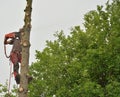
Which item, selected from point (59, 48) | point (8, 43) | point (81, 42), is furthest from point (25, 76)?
point (59, 48)

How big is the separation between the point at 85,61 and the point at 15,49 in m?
28.9

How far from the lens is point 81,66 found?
37.9m

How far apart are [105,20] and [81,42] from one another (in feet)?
11.5

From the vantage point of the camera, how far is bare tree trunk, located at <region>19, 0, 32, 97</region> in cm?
684

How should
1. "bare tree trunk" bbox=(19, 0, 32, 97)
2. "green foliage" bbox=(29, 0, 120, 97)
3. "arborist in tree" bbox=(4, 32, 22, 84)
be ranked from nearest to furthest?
"bare tree trunk" bbox=(19, 0, 32, 97), "arborist in tree" bbox=(4, 32, 22, 84), "green foliage" bbox=(29, 0, 120, 97)

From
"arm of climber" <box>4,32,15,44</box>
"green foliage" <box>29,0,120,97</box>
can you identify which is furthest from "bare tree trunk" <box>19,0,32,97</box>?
"green foliage" <box>29,0,120,97</box>

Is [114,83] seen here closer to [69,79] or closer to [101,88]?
[101,88]

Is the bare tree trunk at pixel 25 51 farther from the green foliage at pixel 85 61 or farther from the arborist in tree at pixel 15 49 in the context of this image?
the green foliage at pixel 85 61

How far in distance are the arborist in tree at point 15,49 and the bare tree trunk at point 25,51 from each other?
110cm

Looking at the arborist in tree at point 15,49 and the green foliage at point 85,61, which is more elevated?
the green foliage at point 85,61

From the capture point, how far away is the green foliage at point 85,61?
36.6 metres

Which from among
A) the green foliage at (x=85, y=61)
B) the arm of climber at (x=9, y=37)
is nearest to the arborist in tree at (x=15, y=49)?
the arm of climber at (x=9, y=37)

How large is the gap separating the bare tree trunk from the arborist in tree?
110 cm

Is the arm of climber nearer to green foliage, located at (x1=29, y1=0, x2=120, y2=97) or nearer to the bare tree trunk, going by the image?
the bare tree trunk
